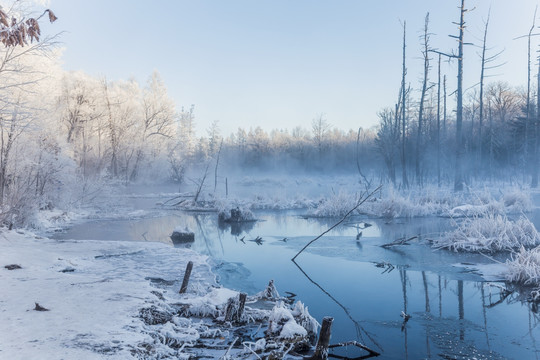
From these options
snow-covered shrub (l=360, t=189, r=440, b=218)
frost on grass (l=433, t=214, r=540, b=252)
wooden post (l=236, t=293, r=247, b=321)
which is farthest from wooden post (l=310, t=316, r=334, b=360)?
snow-covered shrub (l=360, t=189, r=440, b=218)

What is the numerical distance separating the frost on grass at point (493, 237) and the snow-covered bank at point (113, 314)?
6.01 meters

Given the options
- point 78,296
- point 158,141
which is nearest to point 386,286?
point 78,296

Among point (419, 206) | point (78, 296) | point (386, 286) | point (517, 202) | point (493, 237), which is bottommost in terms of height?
point (386, 286)

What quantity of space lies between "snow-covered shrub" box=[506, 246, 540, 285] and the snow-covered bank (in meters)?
4.39

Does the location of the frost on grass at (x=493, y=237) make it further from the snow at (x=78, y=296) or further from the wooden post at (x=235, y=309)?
the wooden post at (x=235, y=309)

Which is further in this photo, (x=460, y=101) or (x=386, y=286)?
(x=460, y=101)

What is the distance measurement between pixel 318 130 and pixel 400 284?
60.7 m

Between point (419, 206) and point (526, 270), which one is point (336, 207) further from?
point (526, 270)

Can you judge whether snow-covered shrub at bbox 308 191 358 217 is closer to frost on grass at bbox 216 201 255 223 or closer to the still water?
frost on grass at bbox 216 201 255 223

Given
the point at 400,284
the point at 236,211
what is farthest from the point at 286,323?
the point at 236,211

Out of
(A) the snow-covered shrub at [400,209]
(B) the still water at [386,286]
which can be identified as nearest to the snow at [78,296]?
(B) the still water at [386,286]

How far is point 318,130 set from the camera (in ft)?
219

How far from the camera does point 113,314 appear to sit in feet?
15.9

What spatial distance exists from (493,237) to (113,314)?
8729 mm
